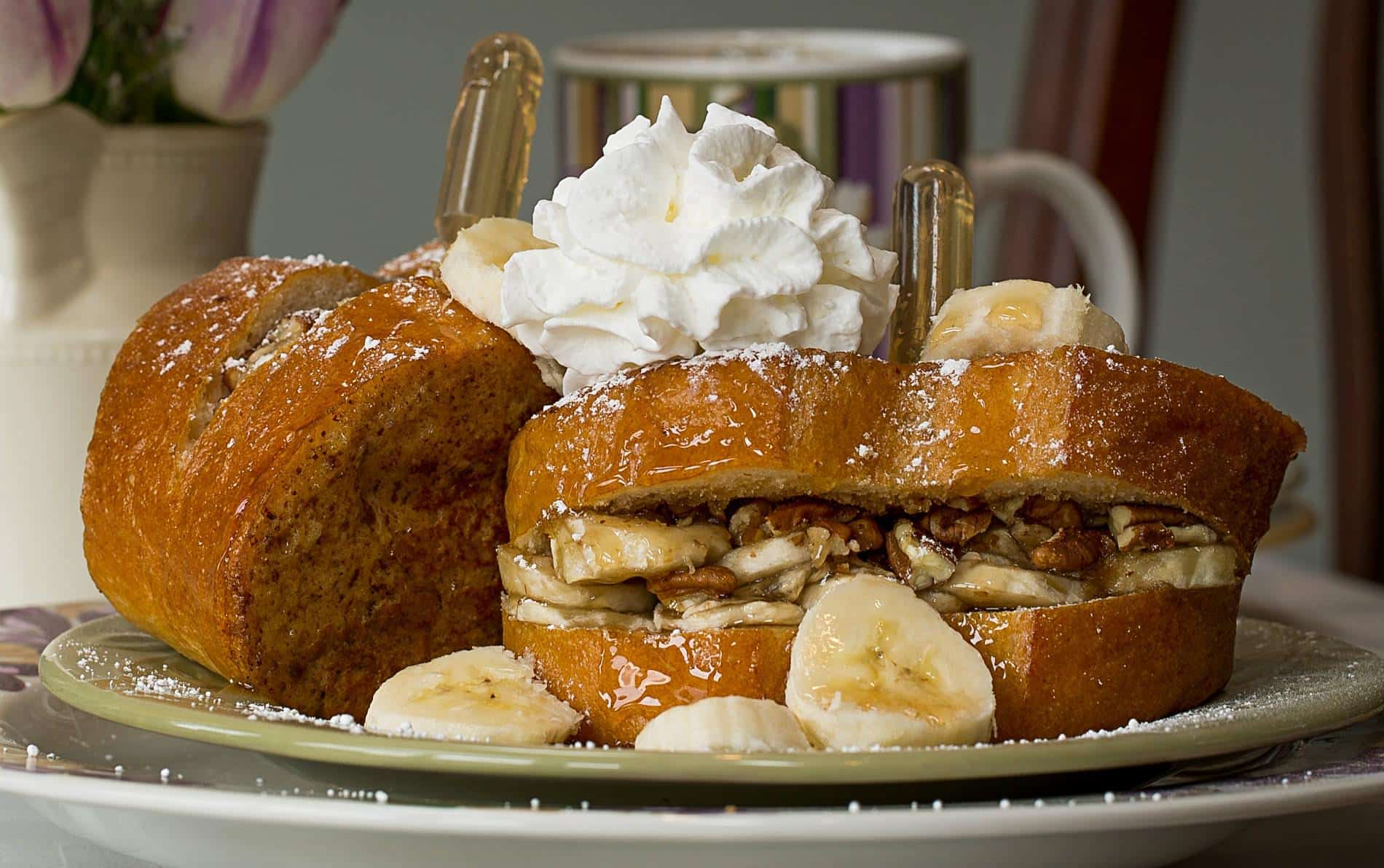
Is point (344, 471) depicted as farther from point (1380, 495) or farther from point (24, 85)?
point (1380, 495)

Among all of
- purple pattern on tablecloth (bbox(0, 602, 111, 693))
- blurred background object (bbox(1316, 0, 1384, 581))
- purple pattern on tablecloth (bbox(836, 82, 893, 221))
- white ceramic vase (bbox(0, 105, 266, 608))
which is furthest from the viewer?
blurred background object (bbox(1316, 0, 1384, 581))

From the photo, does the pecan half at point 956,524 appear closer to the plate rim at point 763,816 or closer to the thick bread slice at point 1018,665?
the thick bread slice at point 1018,665

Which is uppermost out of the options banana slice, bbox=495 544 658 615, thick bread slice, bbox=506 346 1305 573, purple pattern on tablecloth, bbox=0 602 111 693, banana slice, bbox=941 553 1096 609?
thick bread slice, bbox=506 346 1305 573

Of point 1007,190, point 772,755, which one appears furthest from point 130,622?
point 1007,190

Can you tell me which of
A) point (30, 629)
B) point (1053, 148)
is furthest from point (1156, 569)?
point (1053, 148)

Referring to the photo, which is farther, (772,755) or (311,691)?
(311,691)

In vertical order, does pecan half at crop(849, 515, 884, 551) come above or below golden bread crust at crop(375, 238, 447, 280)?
below

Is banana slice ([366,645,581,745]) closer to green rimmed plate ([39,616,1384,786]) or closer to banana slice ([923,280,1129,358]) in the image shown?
green rimmed plate ([39,616,1384,786])

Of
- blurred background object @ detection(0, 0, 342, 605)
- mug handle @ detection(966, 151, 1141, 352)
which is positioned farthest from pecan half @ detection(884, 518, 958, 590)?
mug handle @ detection(966, 151, 1141, 352)
